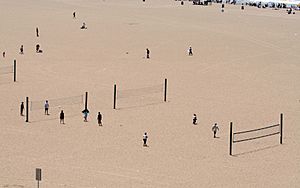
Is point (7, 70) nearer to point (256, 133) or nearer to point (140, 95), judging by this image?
point (140, 95)

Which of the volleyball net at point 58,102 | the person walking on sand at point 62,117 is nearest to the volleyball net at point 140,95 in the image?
the volleyball net at point 58,102

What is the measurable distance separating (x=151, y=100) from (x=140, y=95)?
117cm

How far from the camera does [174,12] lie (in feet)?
241

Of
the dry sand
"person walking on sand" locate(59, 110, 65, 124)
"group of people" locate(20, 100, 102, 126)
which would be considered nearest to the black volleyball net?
the dry sand

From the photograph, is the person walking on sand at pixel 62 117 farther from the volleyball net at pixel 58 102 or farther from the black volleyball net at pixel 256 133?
the black volleyball net at pixel 256 133

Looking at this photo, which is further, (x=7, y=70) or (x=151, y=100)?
(x=7, y=70)

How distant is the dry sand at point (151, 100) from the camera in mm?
23828

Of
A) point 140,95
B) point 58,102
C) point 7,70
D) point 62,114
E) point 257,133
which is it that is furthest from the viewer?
point 7,70

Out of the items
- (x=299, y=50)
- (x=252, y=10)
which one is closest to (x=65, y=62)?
(x=299, y=50)

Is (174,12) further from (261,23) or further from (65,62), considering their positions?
(65,62)

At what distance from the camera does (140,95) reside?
35.7 m

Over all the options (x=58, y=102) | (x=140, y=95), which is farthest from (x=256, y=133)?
(x=58, y=102)

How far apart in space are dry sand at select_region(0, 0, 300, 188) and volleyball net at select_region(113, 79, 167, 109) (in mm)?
259

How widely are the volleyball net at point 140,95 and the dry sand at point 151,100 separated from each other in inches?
10.2
